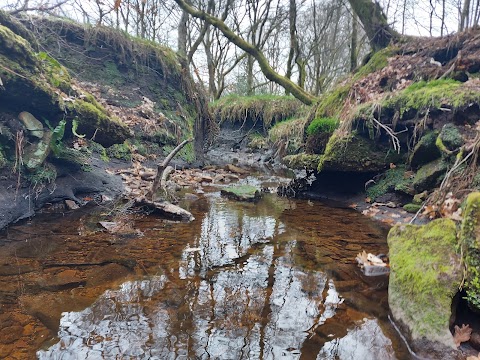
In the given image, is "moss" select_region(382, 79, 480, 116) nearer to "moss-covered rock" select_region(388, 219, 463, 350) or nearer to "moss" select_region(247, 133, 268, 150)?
"moss-covered rock" select_region(388, 219, 463, 350)

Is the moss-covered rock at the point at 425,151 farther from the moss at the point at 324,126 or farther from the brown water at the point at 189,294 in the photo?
the brown water at the point at 189,294

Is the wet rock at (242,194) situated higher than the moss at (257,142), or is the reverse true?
the moss at (257,142)

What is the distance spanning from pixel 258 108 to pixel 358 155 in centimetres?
1149

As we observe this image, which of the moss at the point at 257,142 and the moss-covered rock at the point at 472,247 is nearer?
the moss-covered rock at the point at 472,247

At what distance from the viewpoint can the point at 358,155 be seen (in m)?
6.22

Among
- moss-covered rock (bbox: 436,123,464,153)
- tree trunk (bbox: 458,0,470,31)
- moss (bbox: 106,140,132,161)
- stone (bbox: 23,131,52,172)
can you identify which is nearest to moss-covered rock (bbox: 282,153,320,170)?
moss-covered rock (bbox: 436,123,464,153)

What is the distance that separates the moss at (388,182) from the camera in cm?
584

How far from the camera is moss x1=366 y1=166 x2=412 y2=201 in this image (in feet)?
19.2

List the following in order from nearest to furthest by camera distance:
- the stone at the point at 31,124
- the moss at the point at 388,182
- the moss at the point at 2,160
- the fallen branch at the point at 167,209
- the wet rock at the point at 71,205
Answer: the moss at the point at 2,160, the stone at the point at 31,124, the fallen branch at the point at 167,209, the wet rock at the point at 71,205, the moss at the point at 388,182

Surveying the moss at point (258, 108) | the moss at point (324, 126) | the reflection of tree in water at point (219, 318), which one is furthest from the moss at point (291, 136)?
the reflection of tree in water at point (219, 318)

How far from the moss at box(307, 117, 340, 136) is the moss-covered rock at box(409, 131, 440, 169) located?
174cm

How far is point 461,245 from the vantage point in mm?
2375

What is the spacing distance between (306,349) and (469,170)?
135 inches

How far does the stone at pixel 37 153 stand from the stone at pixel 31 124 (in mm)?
97
